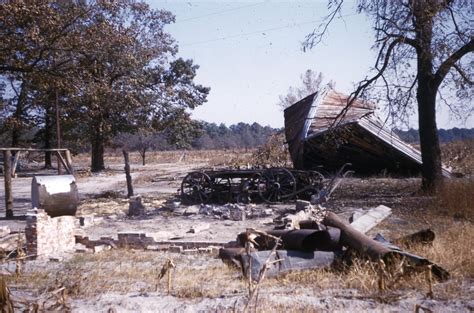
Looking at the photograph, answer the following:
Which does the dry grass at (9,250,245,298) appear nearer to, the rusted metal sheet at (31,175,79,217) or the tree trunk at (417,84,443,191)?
the rusted metal sheet at (31,175,79,217)

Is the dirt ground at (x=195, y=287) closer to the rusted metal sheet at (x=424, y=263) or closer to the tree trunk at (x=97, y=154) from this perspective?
the rusted metal sheet at (x=424, y=263)

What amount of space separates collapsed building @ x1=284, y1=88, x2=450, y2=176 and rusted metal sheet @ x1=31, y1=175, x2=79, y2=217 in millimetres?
10342

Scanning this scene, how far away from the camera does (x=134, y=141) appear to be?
52812mm

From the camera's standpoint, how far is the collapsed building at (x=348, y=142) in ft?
62.0

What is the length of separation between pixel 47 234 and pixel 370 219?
6229 millimetres

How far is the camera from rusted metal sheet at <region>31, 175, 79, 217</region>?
30.3ft

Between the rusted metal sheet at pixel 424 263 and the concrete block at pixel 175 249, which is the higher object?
the rusted metal sheet at pixel 424 263

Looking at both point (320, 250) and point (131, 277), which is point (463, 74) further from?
point (131, 277)

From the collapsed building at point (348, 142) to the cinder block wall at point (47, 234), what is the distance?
10.7 m

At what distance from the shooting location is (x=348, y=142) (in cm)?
1967

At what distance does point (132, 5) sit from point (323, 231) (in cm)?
2406

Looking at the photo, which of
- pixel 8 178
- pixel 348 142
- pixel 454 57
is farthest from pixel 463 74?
pixel 8 178

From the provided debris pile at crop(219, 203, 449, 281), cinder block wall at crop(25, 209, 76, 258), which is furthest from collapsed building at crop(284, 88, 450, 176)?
cinder block wall at crop(25, 209, 76, 258)

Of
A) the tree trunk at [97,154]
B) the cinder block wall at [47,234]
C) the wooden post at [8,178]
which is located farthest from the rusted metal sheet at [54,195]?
the tree trunk at [97,154]
